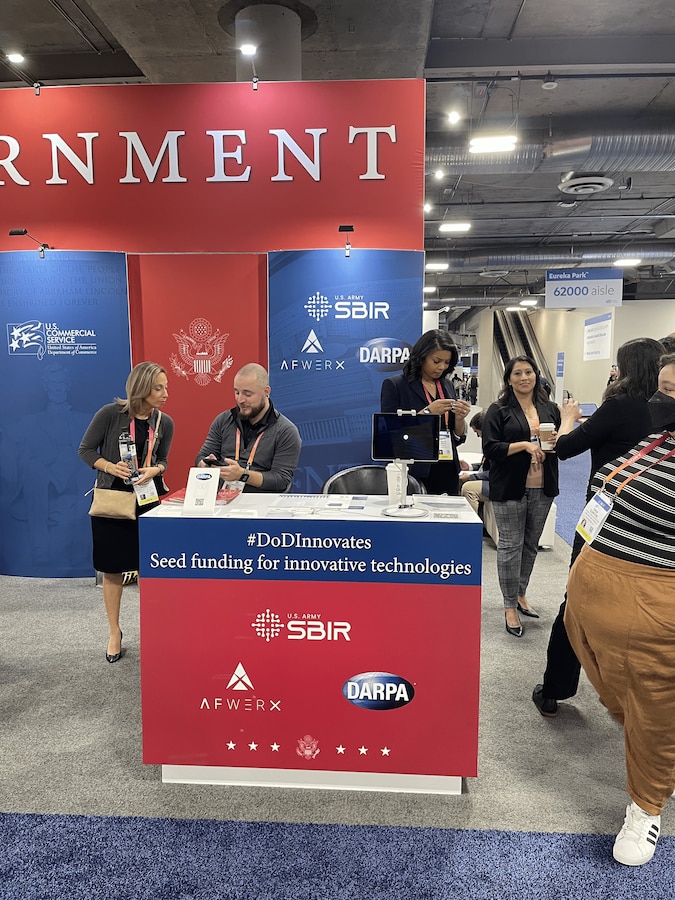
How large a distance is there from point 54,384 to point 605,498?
3903 millimetres

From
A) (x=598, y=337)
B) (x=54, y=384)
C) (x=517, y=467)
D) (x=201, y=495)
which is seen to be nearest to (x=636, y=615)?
(x=201, y=495)

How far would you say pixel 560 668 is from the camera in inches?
107

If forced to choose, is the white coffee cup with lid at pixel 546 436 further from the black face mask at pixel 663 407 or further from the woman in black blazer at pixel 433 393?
the black face mask at pixel 663 407

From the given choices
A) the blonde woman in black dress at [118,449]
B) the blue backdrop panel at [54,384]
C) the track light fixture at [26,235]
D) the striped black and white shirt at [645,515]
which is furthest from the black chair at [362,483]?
the track light fixture at [26,235]

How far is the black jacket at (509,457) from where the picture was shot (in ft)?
11.5

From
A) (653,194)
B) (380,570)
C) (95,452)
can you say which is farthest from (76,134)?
(653,194)

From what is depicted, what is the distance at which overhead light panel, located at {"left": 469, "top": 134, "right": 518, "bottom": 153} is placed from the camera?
6887mm

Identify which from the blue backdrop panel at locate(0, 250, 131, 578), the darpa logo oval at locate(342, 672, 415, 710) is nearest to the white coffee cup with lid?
the darpa logo oval at locate(342, 672, 415, 710)

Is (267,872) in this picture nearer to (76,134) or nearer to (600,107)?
(76,134)

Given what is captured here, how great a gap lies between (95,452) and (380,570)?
1.85 meters

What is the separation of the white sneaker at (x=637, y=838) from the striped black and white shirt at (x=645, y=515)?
2.73 ft

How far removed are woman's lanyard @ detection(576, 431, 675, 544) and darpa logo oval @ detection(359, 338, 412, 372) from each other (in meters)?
2.56

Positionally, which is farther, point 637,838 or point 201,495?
point 201,495

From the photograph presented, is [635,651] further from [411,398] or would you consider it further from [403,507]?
[411,398]
